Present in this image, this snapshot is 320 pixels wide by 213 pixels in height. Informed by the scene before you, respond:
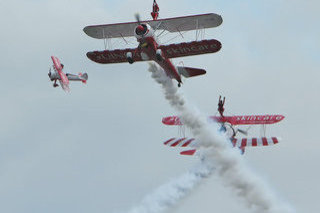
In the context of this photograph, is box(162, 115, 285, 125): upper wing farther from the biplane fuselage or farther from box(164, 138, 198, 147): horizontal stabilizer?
the biplane fuselage

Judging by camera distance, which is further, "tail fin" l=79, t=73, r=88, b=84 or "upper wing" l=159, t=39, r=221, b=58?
"tail fin" l=79, t=73, r=88, b=84

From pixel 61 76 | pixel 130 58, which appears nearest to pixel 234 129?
pixel 130 58

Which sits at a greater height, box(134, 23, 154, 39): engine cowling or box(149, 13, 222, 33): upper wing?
box(149, 13, 222, 33): upper wing

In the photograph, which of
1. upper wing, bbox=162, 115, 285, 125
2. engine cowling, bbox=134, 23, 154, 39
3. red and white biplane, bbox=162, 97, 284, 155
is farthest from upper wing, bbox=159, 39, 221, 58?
upper wing, bbox=162, 115, 285, 125

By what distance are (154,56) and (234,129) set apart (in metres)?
7.12

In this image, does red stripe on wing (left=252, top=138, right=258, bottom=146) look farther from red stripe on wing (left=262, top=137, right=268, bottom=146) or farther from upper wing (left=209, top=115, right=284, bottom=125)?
upper wing (left=209, top=115, right=284, bottom=125)

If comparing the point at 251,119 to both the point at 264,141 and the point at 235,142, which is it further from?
the point at 264,141

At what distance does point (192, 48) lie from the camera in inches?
1435

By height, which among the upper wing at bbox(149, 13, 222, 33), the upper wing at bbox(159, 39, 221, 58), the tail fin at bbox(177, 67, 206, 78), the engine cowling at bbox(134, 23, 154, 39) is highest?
the upper wing at bbox(149, 13, 222, 33)

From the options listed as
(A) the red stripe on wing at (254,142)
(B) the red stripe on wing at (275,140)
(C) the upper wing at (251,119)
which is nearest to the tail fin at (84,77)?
(C) the upper wing at (251,119)

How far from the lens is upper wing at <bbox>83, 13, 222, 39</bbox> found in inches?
1496

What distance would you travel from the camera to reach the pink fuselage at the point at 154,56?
34.9 m

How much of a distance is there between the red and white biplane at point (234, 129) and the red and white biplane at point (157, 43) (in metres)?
3.25

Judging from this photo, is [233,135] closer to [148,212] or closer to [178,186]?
[178,186]
